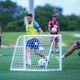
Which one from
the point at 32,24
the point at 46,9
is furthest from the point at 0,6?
the point at 32,24

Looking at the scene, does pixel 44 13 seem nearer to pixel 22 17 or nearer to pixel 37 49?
pixel 22 17

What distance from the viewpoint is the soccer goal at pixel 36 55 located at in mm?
13805

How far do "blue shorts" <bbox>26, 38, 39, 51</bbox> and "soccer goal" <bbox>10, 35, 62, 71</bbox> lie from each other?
0.14 feet

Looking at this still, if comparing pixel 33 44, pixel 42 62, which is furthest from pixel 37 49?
pixel 42 62

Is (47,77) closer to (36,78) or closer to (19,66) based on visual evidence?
(36,78)

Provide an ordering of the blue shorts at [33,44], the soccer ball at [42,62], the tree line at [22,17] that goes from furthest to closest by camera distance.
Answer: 1. the tree line at [22,17]
2. the blue shorts at [33,44]
3. the soccer ball at [42,62]

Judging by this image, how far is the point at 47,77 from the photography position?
1212 cm

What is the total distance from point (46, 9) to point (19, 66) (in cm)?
4880

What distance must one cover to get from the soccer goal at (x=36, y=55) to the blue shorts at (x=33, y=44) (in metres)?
0.04

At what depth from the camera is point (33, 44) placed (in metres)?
14.2

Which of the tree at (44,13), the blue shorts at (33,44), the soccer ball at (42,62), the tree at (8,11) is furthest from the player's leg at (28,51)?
the tree at (8,11)

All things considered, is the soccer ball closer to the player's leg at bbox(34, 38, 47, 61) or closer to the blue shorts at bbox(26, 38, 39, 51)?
the player's leg at bbox(34, 38, 47, 61)

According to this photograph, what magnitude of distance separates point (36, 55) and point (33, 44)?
0.34 meters

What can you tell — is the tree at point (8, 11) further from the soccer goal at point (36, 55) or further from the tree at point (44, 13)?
the soccer goal at point (36, 55)
